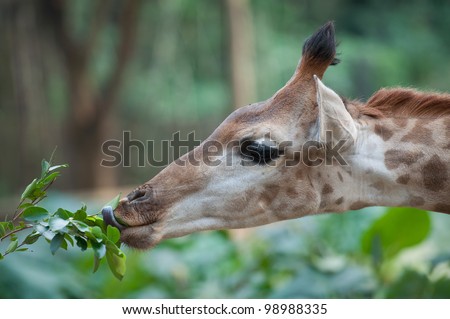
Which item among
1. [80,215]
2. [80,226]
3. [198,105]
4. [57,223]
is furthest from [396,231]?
[198,105]

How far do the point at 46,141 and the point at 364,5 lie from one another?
33.2 feet

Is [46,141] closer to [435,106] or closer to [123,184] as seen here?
[123,184]

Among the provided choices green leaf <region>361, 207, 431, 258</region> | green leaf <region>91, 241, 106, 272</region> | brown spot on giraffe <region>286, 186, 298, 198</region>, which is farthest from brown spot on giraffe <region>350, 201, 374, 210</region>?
green leaf <region>361, 207, 431, 258</region>

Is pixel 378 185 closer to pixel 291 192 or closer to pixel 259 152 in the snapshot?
pixel 291 192

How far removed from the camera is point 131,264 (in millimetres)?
9727

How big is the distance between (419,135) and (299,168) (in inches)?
32.8

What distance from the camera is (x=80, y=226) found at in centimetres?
400

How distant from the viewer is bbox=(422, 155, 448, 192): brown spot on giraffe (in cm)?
492

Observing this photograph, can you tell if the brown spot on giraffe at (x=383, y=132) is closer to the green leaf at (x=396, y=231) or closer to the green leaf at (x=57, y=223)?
the green leaf at (x=57, y=223)

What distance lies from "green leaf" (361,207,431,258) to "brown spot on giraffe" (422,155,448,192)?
328 centimetres

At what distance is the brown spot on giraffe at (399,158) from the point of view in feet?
16.3

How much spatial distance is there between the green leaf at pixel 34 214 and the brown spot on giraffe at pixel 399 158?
2.27 m

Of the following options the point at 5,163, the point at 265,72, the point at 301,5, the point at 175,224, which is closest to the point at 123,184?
the point at 5,163

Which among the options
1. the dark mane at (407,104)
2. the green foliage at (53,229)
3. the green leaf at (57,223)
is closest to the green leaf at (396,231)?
the dark mane at (407,104)
